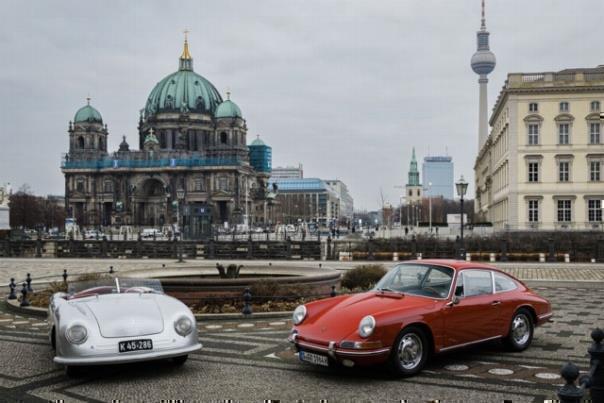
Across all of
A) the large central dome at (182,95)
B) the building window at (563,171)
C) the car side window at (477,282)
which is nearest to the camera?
the car side window at (477,282)

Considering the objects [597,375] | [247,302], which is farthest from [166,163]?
[597,375]

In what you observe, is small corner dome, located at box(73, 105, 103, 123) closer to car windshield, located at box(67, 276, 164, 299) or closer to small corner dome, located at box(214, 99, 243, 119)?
small corner dome, located at box(214, 99, 243, 119)

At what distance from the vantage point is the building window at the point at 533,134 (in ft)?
202

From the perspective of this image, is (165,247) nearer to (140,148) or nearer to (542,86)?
(542,86)

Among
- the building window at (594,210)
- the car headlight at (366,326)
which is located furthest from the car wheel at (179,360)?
the building window at (594,210)

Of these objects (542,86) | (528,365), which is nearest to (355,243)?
(542,86)

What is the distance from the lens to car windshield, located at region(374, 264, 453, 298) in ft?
32.0

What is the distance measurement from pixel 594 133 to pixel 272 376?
58710 mm

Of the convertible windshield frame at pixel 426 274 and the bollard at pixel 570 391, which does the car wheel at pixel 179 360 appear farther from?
the bollard at pixel 570 391

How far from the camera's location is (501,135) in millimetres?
72000

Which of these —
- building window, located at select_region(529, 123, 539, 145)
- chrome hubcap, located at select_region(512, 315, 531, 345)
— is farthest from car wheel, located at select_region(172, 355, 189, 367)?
building window, located at select_region(529, 123, 539, 145)

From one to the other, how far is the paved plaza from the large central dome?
138m

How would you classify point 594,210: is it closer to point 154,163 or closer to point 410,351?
point 410,351

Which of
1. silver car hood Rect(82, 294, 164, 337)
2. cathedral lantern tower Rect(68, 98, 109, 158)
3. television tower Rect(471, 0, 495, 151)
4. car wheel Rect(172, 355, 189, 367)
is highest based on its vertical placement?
television tower Rect(471, 0, 495, 151)
